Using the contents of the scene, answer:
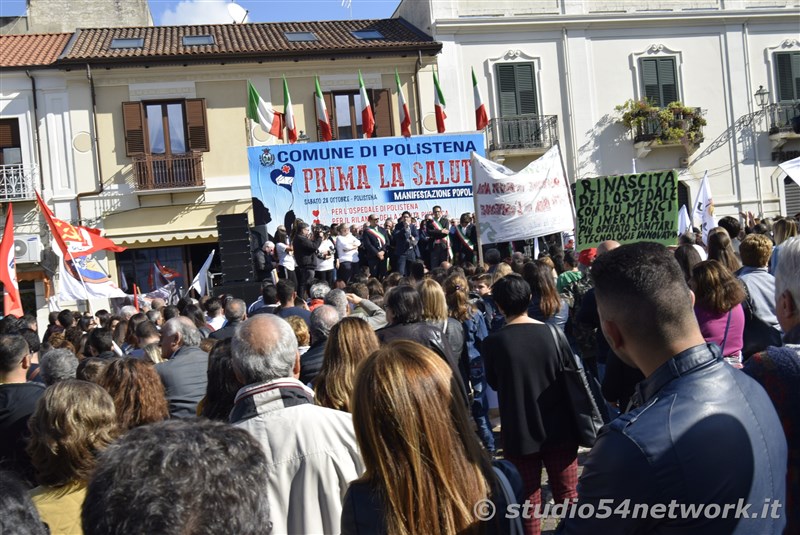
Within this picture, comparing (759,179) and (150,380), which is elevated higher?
(759,179)

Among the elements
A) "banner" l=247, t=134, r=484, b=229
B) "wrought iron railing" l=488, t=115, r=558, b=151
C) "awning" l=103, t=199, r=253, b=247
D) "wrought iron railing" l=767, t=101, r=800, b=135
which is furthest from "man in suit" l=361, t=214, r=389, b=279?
"wrought iron railing" l=767, t=101, r=800, b=135

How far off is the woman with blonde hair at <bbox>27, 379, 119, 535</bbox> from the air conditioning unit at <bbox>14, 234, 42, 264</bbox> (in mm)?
21224

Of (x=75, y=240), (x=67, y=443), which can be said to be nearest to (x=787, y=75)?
(x=75, y=240)

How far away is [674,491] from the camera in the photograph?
6.48 ft

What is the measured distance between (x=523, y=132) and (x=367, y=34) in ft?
19.6

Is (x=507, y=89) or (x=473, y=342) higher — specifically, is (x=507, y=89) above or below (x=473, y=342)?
above

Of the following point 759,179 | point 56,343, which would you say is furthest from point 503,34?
point 56,343

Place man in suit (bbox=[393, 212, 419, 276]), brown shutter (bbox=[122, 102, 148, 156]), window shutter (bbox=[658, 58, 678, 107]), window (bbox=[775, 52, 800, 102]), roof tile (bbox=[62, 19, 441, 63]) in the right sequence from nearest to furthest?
man in suit (bbox=[393, 212, 419, 276]) → brown shutter (bbox=[122, 102, 148, 156]) → roof tile (bbox=[62, 19, 441, 63]) → window shutter (bbox=[658, 58, 678, 107]) → window (bbox=[775, 52, 800, 102])

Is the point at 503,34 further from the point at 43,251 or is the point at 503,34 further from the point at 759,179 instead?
the point at 43,251

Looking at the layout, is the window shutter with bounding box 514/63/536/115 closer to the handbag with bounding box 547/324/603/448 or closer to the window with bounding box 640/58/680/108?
the window with bounding box 640/58/680/108

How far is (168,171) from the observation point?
2345 cm

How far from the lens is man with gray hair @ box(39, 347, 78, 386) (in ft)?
16.8

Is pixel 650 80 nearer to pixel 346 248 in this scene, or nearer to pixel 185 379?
pixel 346 248

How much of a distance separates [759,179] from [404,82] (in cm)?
1229
